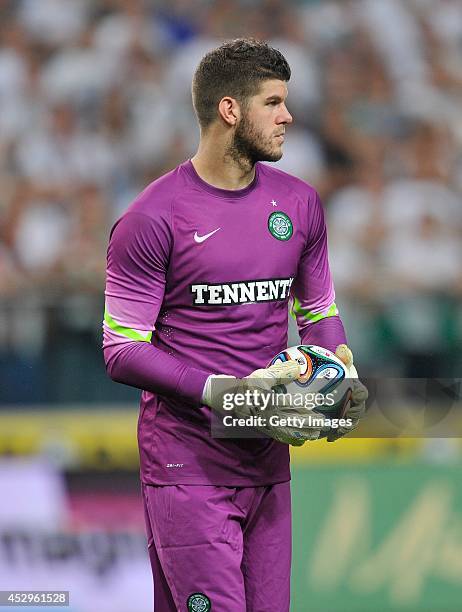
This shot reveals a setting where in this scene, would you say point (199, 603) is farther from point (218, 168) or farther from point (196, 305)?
point (218, 168)

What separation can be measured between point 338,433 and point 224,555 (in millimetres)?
455

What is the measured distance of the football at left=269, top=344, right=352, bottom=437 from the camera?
9.80ft

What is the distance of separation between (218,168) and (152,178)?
3497mm

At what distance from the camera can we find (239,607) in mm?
3023

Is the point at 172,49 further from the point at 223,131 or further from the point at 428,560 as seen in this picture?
the point at 223,131

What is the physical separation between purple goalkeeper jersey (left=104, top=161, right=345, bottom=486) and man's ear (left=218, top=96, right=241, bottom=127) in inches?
7.4

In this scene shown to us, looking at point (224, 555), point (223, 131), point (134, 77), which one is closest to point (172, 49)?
point (134, 77)

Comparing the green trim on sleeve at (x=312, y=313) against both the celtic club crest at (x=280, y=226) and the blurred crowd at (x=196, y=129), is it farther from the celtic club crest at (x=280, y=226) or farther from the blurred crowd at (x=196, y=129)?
the blurred crowd at (x=196, y=129)

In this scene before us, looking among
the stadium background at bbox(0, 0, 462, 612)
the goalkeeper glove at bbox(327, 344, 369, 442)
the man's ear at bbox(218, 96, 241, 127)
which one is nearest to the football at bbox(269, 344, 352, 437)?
the goalkeeper glove at bbox(327, 344, 369, 442)

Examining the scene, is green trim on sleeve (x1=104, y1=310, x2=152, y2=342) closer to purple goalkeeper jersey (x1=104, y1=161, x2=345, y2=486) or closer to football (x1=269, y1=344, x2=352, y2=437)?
purple goalkeeper jersey (x1=104, y1=161, x2=345, y2=486)

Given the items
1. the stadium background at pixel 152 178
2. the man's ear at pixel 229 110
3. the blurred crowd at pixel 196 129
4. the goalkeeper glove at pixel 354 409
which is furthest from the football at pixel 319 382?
the blurred crowd at pixel 196 129

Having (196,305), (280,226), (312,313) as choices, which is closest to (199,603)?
(196,305)

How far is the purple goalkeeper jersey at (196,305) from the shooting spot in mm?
3008

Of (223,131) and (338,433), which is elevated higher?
(223,131)
